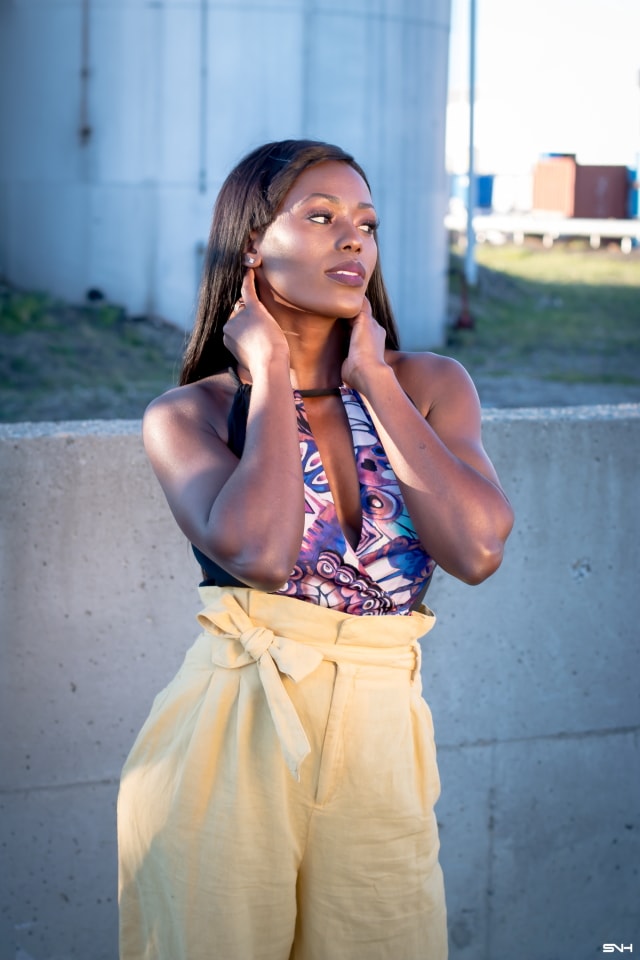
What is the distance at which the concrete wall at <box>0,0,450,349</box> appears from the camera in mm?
14383

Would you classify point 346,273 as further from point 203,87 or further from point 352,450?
point 203,87

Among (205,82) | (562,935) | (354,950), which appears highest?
(205,82)

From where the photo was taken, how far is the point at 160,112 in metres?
14.5

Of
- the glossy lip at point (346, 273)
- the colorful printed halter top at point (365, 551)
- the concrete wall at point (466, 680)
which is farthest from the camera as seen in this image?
the concrete wall at point (466, 680)

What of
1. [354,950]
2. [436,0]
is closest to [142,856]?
[354,950]

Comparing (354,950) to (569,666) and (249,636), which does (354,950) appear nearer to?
(249,636)

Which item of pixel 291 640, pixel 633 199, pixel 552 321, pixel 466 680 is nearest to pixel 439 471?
pixel 291 640

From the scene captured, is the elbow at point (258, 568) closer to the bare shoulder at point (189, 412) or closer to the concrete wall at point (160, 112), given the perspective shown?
the bare shoulder at point (189, 412)

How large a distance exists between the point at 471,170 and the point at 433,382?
18.6m

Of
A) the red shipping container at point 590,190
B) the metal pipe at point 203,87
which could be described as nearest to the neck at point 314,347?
the metal pipe at point 203,87

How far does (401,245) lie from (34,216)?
182 inches

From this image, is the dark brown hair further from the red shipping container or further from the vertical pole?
the red shipping container

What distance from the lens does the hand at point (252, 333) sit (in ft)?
7.27

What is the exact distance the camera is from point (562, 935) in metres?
3.33
